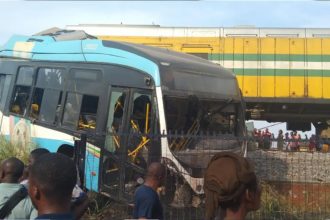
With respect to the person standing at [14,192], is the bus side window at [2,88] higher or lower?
higher

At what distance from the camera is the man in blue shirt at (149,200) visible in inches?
174

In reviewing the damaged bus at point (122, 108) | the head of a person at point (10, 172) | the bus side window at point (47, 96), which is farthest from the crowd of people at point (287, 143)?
the head of a person at point (10, 172)

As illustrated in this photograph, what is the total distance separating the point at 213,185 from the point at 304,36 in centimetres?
1581

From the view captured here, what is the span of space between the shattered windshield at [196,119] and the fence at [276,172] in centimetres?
2

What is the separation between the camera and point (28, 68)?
10000 mm

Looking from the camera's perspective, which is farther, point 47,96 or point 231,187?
point 47,96

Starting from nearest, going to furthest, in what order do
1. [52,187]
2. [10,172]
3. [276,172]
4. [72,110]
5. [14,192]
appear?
[52,187], [14,192], [10,172], [276,172], [72,110]

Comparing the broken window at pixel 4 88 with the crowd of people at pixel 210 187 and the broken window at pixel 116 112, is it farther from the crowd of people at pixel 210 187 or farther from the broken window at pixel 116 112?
the crowd of people at pixel 210 187

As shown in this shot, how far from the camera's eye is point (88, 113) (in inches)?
337

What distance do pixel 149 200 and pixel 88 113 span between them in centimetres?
438

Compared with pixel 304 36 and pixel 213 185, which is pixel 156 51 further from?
pixel 304 36

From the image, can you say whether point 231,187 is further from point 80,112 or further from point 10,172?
point 80,112

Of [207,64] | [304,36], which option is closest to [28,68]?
[207,64]

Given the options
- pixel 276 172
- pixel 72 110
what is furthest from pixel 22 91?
pixel 276 172
